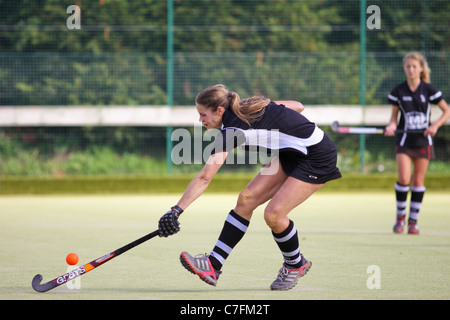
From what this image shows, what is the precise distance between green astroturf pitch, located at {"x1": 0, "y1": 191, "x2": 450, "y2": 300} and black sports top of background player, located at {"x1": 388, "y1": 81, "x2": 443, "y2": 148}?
2.85 ft

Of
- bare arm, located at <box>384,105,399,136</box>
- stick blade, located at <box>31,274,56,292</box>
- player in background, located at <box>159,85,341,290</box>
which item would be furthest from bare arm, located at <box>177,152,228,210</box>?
bare arm, located at <box>384,105,399,136</box>

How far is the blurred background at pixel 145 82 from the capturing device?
13.1m

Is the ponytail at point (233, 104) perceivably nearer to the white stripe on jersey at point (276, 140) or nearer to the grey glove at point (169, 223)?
the white stripe on jersey at point (276, 140)

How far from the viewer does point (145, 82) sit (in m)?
13.2

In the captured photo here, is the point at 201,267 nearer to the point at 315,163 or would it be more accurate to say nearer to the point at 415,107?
the point at 315,163

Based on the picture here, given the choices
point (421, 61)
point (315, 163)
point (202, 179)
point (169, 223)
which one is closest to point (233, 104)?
point (202, 179)

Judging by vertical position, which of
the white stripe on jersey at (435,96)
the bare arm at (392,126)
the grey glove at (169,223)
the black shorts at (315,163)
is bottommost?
the grey glove at (169,223)

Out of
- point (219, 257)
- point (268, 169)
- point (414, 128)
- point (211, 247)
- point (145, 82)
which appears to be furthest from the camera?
point (145, 82)

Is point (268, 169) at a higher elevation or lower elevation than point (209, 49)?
lower

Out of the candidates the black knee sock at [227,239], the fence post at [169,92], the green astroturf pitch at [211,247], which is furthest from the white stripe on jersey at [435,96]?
the fence post at [169,92]

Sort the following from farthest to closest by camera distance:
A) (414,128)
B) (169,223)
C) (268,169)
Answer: (414,128) < (268,169) < (169,223)

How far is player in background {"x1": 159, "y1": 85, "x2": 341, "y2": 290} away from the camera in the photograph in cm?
434

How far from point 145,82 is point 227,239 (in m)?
8.94

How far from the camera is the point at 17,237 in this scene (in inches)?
274
